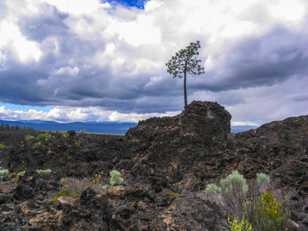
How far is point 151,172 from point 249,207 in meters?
8.81

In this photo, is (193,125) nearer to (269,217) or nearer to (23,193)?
(23,193)

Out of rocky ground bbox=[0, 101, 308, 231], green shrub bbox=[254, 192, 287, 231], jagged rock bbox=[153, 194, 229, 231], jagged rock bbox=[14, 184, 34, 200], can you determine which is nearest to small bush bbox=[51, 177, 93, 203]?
rocky ground bbox=[0, 101, 308, 231]

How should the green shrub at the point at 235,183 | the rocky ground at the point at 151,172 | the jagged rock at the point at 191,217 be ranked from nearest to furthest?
the jagged rock at the point at 191,217 → the rocky ground at the point at 151,172 → the green shrub at the point at 235,183

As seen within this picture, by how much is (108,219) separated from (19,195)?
11.0 ft

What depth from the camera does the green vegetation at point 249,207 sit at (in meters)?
7.41

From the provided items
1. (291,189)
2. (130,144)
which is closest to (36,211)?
(291,189)

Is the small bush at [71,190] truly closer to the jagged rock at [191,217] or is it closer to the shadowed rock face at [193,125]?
the jagged rock at [191,217]

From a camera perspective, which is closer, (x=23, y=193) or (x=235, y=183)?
(x=235, y=183)

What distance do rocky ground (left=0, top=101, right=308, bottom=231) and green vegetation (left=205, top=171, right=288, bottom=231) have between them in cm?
37

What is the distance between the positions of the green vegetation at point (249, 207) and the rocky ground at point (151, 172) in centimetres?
37

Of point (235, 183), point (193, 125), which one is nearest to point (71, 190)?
point (235, 183)

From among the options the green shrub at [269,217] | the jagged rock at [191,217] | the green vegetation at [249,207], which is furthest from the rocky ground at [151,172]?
the green shrub at [269,217]

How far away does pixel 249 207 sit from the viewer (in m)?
8.37

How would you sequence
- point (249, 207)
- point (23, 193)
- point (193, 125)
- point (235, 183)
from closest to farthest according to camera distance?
point (249, 207), point (235, 183), point (23, 193), point (193, 125)
